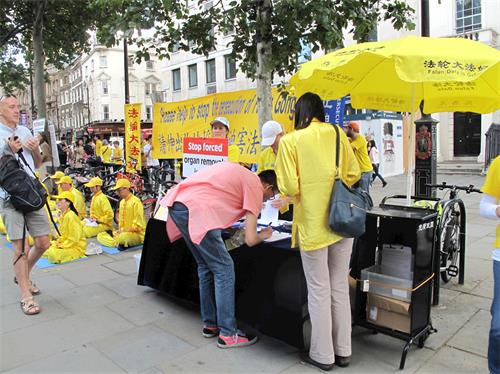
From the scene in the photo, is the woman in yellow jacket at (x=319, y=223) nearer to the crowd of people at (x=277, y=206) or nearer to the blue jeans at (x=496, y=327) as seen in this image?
the crowd of people at (x=277, y=206)

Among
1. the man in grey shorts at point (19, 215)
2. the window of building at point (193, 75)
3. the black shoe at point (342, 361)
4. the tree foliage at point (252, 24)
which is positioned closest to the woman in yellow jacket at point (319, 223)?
the black shoe at point (342, 361)

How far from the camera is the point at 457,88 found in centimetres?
416

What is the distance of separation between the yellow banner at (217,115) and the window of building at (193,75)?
23.8m

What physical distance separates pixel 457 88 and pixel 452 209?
1.21m

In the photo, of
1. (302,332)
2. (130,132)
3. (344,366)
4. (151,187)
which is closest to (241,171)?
(302,332)

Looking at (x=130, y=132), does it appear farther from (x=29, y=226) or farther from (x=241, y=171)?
(x=241, y=171)

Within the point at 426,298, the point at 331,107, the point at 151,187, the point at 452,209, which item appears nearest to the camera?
the point at 426,298

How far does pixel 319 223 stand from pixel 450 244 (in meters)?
2.30

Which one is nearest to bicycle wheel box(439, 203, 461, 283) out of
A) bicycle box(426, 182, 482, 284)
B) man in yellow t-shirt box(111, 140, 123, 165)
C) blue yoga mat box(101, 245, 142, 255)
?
bicycle box(426, 182, 482, 284)

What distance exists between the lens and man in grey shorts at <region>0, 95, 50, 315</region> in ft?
13.1

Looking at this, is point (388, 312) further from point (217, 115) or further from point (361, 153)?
point (217, 115)

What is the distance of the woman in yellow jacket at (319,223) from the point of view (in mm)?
2758

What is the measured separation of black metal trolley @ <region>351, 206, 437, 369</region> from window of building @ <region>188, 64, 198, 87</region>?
28388mm

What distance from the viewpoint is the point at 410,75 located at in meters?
2.87
